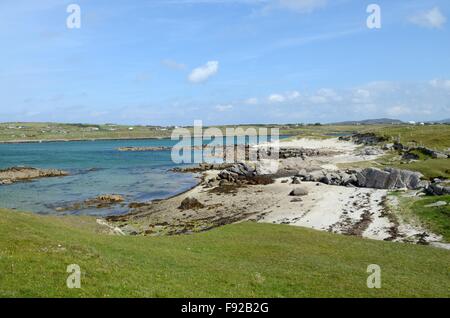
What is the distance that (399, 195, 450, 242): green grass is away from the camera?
4019cm

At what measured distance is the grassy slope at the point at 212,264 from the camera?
1859 centimetres

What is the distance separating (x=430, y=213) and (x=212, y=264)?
2990 cm

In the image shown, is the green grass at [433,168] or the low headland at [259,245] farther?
the green grass at [433,168]

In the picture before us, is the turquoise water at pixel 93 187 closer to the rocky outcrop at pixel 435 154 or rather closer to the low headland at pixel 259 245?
the low headland at pixel 259 245

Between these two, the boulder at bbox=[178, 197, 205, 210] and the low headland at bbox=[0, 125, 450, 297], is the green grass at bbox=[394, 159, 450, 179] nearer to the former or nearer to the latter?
the low headland at bbox=[0, 125, 450, 297]

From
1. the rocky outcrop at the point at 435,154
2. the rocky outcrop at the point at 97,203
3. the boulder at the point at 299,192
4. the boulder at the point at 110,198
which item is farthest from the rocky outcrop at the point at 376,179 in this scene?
the rocky outcrop at the point at 97,203

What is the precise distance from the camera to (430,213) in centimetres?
4472

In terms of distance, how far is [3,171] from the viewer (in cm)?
11212

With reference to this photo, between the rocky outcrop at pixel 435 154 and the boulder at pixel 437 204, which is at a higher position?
the rocky outcrop at pixel 435 154

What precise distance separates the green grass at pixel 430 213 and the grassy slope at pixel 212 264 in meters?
8.45

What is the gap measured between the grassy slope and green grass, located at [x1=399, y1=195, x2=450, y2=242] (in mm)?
8450

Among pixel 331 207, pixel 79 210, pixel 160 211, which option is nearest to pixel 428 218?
pixel 331 207

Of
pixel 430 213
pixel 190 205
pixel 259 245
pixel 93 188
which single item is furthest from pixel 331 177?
pixel 93 188
